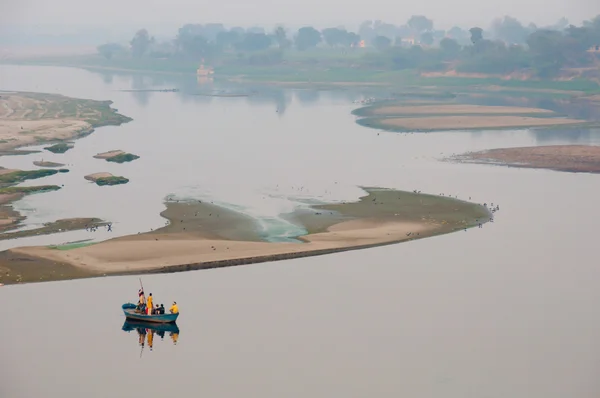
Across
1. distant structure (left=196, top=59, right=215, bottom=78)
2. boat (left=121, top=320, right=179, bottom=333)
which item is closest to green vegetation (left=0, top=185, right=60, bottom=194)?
boat (left=121, top=320, right=179, bottom=333)

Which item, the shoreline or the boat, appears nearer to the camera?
the boat

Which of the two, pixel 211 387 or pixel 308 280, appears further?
pixel 308 280

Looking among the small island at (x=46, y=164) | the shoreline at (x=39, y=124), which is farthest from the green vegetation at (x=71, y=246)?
the small island at (x=46, y=164)

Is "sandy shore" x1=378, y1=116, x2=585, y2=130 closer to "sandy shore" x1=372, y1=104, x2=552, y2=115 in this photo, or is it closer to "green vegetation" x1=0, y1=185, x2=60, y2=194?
→ "sandy shore" x1=372, y1=104, x2=552, y2=115

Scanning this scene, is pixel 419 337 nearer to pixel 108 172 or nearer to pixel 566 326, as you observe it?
pixel 566 326

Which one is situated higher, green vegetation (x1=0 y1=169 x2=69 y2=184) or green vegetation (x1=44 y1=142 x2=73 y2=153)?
green vegetation (x1=0 y1=169 x2=69 y2=184)

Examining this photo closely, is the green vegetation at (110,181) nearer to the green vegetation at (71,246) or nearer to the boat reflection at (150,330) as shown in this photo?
the green vegetation at (71,246)

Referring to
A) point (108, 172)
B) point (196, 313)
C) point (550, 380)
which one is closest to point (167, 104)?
point (108, 172)
